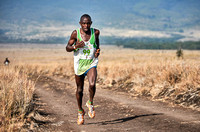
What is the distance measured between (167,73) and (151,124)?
17.4 ft

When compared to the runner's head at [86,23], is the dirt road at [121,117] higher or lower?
lower

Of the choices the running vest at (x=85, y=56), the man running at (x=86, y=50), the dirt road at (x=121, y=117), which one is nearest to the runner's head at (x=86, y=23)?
the man running at (x=86, y=50)

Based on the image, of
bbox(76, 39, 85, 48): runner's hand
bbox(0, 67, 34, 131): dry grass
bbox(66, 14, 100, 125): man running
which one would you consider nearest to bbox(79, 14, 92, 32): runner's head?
bbox(66, 14, 100, 125): man running

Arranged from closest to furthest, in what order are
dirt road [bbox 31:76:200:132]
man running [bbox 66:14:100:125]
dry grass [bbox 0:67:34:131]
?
dry grass [bbox 0:67:34:131]
dirt road [bbox 31:76:200:132]
man running [bbox 66:14:100:125]

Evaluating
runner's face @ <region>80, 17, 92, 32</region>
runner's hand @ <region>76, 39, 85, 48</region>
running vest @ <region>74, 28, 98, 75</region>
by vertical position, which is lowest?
running vest @ <region>74, 28, 98, 75</region>

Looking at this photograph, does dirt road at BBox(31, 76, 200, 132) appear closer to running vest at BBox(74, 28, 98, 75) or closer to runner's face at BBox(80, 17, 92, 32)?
running vest at BBox(74, 28, 98, 75)

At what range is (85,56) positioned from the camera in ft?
22.0

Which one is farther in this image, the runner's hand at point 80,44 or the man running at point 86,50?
the man running at point 86,50

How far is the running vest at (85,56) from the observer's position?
6684mm

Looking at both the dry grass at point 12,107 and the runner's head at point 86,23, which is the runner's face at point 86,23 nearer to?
the runner's head at point 86,23

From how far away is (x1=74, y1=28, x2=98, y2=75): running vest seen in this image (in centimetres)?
668

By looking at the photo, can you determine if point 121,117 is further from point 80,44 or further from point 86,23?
point 86,23

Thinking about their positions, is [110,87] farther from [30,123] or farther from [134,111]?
[30,123]

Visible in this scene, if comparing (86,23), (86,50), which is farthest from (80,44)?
(86,23)
